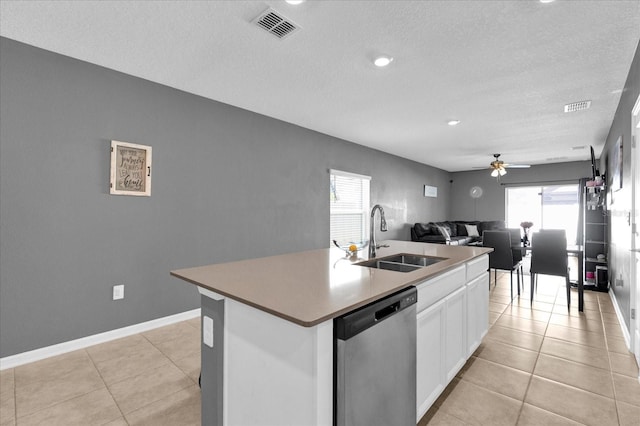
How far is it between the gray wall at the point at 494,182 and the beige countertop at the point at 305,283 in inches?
285

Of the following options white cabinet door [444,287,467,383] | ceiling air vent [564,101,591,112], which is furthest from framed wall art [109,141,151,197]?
ceiling air vent [564,101,591,112]

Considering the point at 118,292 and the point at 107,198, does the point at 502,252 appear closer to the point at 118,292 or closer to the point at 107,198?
Result: the point at 118,292

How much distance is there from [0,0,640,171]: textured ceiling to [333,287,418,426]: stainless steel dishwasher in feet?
6.05

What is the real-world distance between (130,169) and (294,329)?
2647 mm

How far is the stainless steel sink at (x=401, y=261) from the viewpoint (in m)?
2.15

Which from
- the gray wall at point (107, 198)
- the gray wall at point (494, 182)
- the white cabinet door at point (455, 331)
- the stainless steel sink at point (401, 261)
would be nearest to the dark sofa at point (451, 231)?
the gray wall at point (494, 182)

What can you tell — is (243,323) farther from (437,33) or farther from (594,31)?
(594,31)

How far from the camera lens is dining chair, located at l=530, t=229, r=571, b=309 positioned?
382 cm

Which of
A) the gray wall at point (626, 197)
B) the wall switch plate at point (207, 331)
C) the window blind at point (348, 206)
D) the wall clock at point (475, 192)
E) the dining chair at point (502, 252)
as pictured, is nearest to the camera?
the wall switch plate at point (207, 331)

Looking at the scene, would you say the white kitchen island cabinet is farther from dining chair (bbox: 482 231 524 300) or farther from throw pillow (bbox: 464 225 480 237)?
throw pillow (bbox: 464 225 480 237)

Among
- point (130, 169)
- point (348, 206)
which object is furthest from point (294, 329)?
point (348, 206)

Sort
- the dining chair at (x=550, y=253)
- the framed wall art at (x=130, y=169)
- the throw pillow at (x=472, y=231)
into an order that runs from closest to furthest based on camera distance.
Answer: the framed wall art at (x=130, y=169), the dining chair at (x=550, y=253), the throw pillow at (x=472, y=231)

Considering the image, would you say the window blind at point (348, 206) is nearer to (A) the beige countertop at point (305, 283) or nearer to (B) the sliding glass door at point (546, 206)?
(A) the beige countertop at point (305, 283)

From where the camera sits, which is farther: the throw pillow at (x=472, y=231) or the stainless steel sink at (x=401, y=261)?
the throw pillow at (x=472, y=231)
